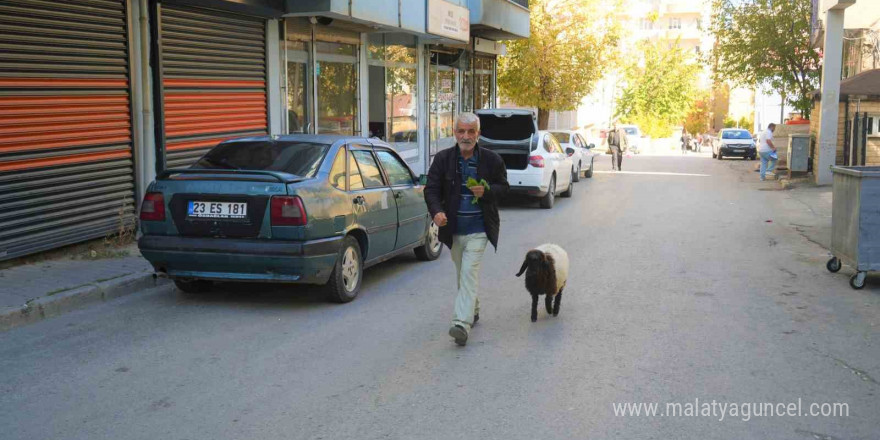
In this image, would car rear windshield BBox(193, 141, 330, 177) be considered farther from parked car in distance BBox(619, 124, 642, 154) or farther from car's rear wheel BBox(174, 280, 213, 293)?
parked car in distance BBox(619, 124, 642, 154)

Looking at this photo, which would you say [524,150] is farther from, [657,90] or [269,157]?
[657,90]

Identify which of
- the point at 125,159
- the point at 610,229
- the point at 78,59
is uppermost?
the point at 78,59

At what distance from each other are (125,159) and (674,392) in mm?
8341

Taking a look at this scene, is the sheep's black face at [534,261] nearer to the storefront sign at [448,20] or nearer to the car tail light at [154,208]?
the car tail light at [154,208]

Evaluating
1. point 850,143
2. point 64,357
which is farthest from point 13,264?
point 850,143

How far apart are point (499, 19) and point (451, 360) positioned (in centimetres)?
1978

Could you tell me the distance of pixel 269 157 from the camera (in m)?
8.18

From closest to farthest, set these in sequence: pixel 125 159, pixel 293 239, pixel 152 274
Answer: pixel 293 239
pixel 152 274
pixel 125 159

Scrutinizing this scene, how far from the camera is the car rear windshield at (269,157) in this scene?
26.0 ft

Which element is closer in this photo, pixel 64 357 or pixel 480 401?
pixel 480 401

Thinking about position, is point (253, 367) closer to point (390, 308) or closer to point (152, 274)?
Answer: point (390, 308)

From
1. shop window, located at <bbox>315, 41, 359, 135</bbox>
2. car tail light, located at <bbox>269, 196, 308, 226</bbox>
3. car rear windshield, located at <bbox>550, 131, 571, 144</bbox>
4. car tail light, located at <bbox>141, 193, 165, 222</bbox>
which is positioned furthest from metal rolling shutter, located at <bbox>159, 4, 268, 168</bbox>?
car rear windshield, located at <bbox>550, 131, 571, 144</bbox>

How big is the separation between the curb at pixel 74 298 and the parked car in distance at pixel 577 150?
17.1 metres

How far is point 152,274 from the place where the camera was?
877cm
